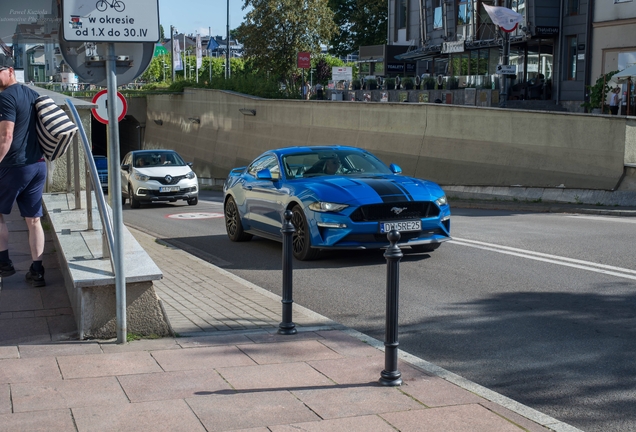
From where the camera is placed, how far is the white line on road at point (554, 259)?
9.26 meters

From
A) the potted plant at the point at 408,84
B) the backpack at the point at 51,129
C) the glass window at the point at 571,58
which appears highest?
the glass window at the point at 571,58

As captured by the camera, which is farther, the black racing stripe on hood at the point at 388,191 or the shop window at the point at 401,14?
the shop window at the point at 401,14

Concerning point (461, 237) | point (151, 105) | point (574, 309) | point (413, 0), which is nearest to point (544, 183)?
point (461, 237)

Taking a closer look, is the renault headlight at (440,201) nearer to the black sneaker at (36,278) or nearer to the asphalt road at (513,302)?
the asphalt road at (513,302)

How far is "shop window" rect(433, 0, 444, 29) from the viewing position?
47.0 meters

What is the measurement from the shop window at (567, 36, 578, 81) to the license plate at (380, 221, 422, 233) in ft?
90.5

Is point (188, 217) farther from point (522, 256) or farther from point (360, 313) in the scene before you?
point (360, 313)

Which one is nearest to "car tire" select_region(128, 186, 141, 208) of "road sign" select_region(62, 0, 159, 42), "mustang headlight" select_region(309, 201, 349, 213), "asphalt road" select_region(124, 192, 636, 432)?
"asphalt road" select_region(124, 192, 636, 432)

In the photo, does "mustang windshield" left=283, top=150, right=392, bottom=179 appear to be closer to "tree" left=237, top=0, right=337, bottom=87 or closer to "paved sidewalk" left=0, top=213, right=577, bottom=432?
"paved sidewalk" left=0, top=213, right=577, bottom=432

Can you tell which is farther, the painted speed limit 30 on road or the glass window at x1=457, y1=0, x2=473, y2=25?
the glass window at x1=457, y1=0, x2=473, y2=25

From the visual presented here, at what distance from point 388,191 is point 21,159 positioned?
4728 mm

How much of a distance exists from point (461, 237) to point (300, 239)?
3.15m

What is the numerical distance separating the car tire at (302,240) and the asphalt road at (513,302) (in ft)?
0.48

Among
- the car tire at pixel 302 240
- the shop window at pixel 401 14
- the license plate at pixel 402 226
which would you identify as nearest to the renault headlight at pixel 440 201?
the license plate at pixel 402 226
